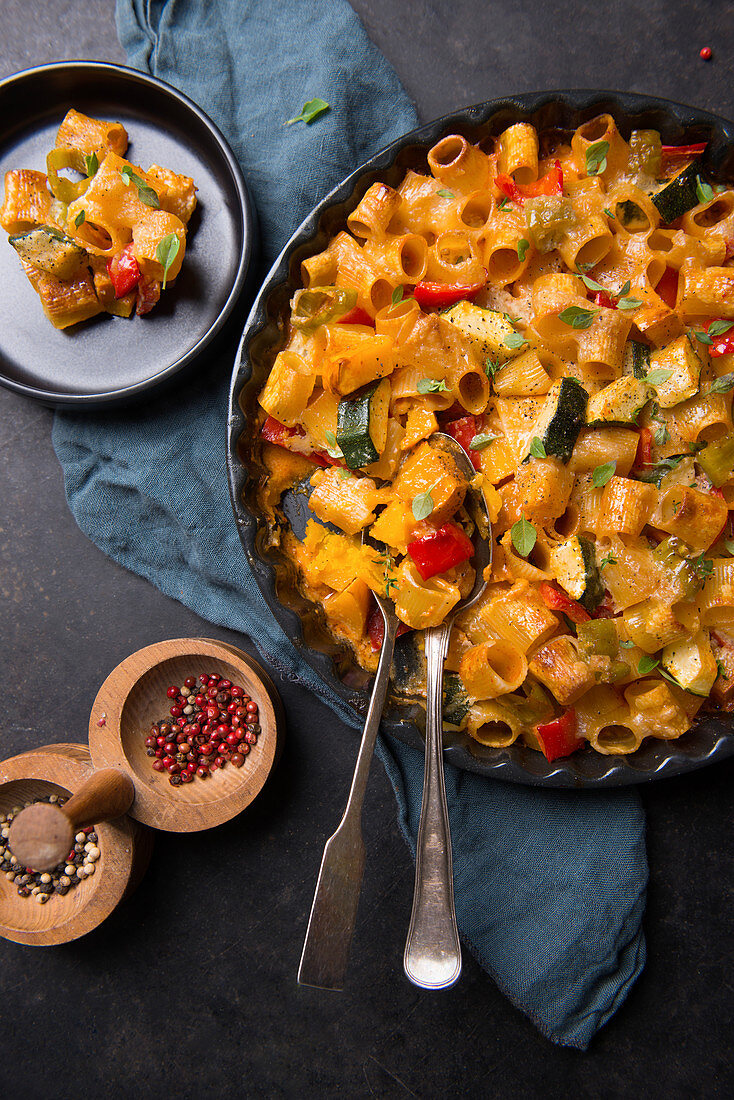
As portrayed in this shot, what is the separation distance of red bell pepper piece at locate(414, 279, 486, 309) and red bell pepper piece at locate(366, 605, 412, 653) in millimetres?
1108

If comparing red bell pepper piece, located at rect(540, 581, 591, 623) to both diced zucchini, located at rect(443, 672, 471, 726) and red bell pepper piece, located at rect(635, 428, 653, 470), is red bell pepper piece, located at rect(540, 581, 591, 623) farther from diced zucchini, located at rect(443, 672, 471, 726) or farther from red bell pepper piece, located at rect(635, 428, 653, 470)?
red bell pepper piece, located at rect(635, 428, 653, 470)

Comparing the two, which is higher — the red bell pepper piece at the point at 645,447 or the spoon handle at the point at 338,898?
the red bell pepper piece at the point at 645,447

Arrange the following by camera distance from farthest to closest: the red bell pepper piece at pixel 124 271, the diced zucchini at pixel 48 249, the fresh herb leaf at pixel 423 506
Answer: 1. the red bell pepper piece at pixel 124 271
2. the diced zucchini at pixel 48 249
3. the fresh herb leaf at pixel 423 506

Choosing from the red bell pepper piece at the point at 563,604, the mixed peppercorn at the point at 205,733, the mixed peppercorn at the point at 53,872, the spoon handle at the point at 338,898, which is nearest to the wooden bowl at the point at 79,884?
the mixed peppercorn at the point at 53,872

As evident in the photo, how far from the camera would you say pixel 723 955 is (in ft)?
9.77

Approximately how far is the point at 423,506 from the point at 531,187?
1.28m

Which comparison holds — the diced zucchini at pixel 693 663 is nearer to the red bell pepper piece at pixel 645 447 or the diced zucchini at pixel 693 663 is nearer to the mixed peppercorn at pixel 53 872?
the red bell pepper piece at pixel 645 447

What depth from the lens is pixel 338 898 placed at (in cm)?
228

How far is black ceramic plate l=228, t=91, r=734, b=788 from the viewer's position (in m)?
2.44

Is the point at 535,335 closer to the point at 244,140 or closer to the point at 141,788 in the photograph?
the point at 244,140

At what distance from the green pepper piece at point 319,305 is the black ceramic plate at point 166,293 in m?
0.60

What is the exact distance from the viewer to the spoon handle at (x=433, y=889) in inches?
87.4

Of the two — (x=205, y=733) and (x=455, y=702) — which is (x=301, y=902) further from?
(x=455, y=702)

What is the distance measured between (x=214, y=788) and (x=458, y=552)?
1.52 meters
